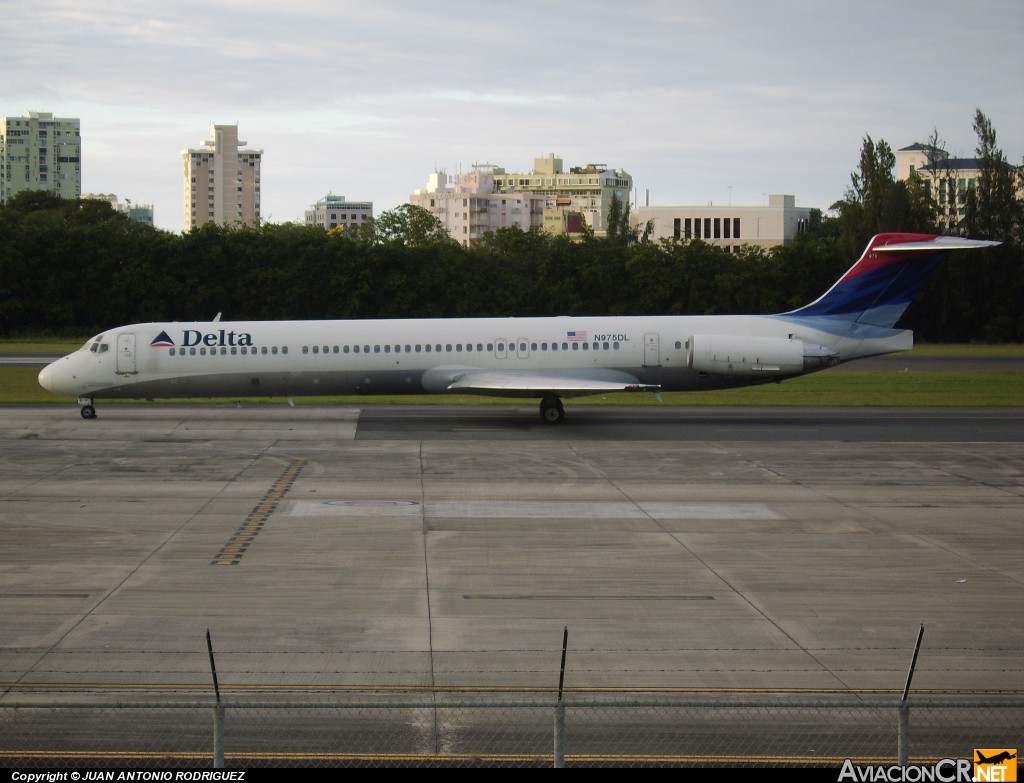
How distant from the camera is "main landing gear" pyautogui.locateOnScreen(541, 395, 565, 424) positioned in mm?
34188

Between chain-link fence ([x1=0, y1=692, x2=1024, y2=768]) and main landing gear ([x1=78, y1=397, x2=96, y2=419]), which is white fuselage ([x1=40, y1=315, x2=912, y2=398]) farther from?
chain-link fence ([x1=0, y1=692, x2=1024, y2=768])

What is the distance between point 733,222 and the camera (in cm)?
13925

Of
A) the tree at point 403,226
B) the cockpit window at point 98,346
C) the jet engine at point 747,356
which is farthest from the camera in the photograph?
the tree at point 403,226

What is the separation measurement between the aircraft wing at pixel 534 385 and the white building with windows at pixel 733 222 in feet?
348

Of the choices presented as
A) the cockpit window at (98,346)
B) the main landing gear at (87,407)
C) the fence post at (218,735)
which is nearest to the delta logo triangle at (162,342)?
the cockpit window at (98,346)

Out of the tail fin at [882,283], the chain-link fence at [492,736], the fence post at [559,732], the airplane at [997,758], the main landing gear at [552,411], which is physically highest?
the tail fin at [882,283]

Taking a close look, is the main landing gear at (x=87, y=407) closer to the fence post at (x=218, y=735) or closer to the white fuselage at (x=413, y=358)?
the white fuselage at (x=413, y=358)

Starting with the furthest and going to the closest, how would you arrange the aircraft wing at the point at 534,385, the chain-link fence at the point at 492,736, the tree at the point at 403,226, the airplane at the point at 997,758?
1. the tree at the point at 403,226
2. the aircraft wing at the point at 534,385
3. the chain-link fence at the point at 492,736
4. the airplane at the point at 997,758

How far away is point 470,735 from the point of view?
1000 cm

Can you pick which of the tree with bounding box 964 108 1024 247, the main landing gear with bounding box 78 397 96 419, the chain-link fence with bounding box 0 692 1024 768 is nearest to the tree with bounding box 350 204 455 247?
the tree with bounding box 964 108 1024 247

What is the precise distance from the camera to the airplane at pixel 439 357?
34.2m

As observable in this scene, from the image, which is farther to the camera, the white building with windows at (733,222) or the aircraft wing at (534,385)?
the white building with windows at (733,222)

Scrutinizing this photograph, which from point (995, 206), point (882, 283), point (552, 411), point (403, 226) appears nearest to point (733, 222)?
point (403, 226)

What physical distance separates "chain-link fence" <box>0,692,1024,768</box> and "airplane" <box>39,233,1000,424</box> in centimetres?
2371
